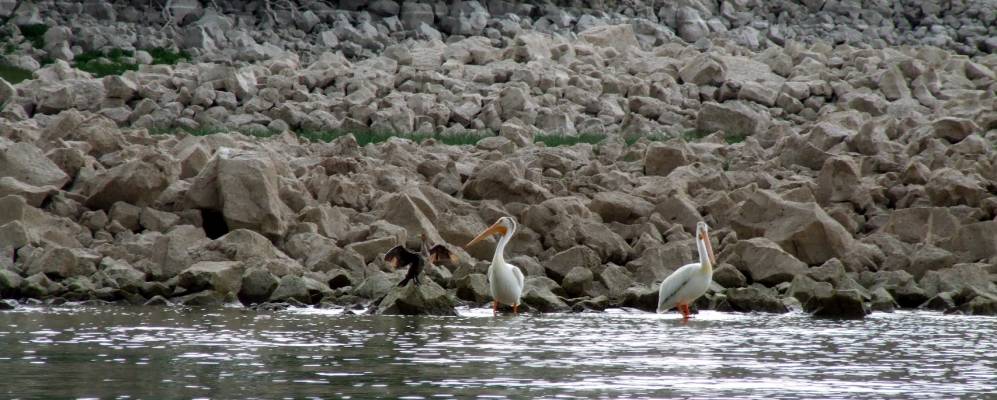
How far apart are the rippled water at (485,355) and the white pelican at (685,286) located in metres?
0.22

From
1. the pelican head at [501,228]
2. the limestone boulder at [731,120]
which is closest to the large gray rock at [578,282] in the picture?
the pelican head at [501,228]

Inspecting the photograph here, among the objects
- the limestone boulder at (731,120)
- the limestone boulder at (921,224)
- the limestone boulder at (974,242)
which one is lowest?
the limestone boulder at (974,242)

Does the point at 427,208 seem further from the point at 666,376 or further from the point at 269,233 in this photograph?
the point at 666,376

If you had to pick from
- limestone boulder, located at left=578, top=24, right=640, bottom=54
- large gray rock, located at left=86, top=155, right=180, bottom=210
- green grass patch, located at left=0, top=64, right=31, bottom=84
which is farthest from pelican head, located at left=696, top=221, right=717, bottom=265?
green grass patch, located at left=0, top=64, right=31, bottom=84

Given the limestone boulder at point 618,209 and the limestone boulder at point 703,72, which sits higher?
the limestone boulder at point 703,72

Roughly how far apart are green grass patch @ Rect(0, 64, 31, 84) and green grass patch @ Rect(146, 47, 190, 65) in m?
3.06

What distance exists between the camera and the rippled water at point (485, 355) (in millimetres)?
9750

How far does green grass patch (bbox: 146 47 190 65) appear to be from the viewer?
37.9 m

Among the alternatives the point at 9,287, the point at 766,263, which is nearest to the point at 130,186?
the point at 9,287

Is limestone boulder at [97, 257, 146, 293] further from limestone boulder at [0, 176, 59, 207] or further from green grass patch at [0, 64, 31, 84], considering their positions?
green grass patch at [0, 64, 31, 84]

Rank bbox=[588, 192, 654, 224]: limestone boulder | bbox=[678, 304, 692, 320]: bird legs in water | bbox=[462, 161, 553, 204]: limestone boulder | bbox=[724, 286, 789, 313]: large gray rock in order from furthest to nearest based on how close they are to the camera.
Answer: bbox=[462, 161, 553, 204]: limestone boulder < bbox=[588, 192, 654, 224]: limestone boulder < bbox=[724, 286, 789, 313]: large gray rock < bbox=[678, 304, 692, 320]: bird legs in water

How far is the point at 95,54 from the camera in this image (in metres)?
38.5

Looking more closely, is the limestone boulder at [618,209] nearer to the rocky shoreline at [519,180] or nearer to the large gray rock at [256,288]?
the rocky shoreline at [519,180]

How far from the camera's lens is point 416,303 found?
14531mm
